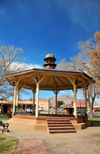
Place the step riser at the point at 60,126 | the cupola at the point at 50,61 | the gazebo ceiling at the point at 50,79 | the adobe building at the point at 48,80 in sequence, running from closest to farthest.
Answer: the step riser at the point at 60,126 < the adobe building at the point at 48,80 < the gazebo ceiling at the point at 50,79 < the cupola at the point at 50,61

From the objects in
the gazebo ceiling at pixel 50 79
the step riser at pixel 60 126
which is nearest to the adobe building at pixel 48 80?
the gazebo ceiling at pixel 50 79

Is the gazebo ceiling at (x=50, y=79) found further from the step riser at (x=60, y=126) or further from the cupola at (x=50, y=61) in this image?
the step riser at (x=60, y=126)

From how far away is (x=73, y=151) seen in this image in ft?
17.0

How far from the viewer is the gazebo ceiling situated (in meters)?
10.8

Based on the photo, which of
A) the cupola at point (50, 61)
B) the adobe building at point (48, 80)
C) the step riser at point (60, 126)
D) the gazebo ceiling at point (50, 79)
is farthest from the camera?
the cupola at point (50, 61)

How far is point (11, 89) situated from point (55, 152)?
22.9 meters

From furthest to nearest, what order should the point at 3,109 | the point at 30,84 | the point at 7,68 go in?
the point at 3,109
the point at 7,68
the point at 30,84

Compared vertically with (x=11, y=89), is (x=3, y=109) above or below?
below

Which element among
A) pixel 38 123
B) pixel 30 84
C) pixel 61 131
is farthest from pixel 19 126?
pixel 30 84

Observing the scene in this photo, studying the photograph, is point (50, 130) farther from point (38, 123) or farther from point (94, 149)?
point (94, 149)

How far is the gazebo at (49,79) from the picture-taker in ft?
35.5

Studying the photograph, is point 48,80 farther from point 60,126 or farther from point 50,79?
point 60,126

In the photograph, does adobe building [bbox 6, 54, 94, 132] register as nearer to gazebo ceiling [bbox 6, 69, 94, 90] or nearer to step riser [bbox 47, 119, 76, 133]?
gazebo ceiling [bbox 6, 69, 94, 90]

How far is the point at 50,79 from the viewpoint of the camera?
53.3ft
